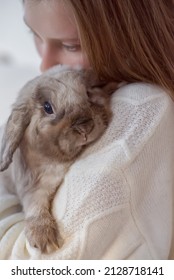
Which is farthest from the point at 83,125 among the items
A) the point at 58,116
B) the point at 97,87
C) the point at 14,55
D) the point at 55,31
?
the point at 14,55

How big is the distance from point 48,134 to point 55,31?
302mm

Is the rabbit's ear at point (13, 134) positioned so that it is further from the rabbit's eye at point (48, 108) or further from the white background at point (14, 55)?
the white background at point (14, 55)

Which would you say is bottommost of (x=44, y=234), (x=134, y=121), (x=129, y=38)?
(x=44, y=234)

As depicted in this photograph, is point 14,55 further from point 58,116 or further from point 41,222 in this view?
point 41,222

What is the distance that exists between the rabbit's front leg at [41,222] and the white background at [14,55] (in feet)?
1.95

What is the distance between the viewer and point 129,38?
1.12 metres

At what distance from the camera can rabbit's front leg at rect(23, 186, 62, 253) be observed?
0.97m

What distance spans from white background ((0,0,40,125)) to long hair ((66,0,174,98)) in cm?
61

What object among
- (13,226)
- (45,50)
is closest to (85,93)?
(45,50)

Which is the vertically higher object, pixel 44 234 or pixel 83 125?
pixel 83 125

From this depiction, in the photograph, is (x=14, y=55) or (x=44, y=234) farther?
(x=14, y=55)

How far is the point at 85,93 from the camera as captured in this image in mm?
1076

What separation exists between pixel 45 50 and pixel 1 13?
17.3 inches
